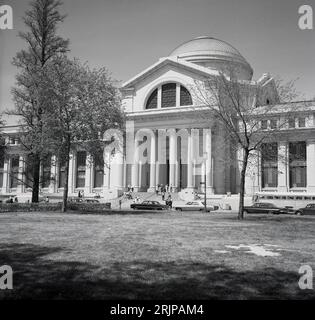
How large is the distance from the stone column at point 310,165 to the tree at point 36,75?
1307 inches

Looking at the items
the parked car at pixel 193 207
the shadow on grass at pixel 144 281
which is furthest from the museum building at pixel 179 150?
the shadow on grass at pixel 144 281

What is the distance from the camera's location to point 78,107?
29672mm

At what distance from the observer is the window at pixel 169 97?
58.9 m

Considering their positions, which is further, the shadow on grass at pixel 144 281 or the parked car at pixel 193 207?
the parked car at pixel 193 207

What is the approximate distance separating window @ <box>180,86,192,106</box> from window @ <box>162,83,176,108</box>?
130 cm

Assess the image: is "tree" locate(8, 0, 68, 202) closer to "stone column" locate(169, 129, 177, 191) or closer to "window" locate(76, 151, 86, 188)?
"stone column" locate(169, 129, 177, 191)

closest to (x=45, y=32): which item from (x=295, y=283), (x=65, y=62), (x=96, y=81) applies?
(x=65, y=62)

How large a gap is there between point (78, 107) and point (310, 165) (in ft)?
112

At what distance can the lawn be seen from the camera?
726 centimetres

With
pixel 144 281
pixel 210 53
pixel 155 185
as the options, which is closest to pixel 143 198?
pixel 155 185

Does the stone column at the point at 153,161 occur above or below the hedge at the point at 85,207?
above

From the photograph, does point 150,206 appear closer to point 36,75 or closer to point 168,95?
point 36,75

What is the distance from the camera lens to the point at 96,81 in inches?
1184

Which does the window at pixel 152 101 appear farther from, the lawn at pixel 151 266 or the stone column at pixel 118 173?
the lawn at pixel 151 266
